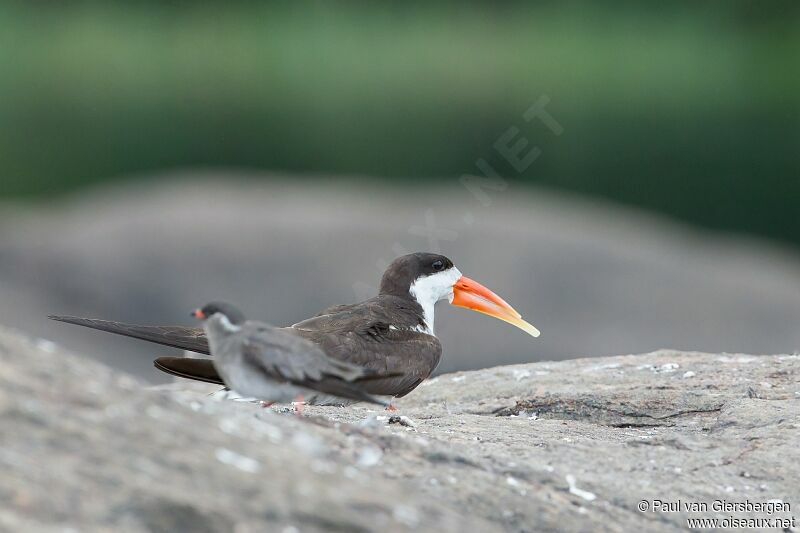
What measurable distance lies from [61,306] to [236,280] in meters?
1.75

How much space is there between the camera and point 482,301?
629 cm

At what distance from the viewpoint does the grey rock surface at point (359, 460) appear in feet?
9.68

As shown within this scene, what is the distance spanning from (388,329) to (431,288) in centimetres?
Answer: 72

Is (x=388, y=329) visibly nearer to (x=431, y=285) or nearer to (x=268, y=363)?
(x=431, y=285)

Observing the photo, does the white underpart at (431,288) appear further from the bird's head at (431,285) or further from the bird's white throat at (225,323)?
the bird's white throat at (225,323)

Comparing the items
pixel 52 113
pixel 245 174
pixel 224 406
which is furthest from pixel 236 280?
pixel 52 113

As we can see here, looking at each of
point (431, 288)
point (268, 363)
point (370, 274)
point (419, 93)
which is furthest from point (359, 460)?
point (419, 93)

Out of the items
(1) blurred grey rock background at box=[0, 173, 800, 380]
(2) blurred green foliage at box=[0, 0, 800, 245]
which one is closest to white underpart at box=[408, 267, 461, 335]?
(1) blurred grey rock background at box=[0, 173, 800, 380]

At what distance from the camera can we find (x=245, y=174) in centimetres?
1884

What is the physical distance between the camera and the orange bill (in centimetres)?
621

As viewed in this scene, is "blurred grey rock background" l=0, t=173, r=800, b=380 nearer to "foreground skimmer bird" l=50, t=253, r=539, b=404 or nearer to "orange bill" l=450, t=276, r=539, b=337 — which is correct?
"orange bill" l=450, t=276, r=539, b=337

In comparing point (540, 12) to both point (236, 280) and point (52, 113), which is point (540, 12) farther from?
point (236, 280)

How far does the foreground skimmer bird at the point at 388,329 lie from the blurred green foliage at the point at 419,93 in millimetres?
15676

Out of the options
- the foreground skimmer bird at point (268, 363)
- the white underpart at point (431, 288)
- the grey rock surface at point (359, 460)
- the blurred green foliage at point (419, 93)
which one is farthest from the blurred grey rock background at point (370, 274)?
the foreground skimmer bird at point (268, 363)
